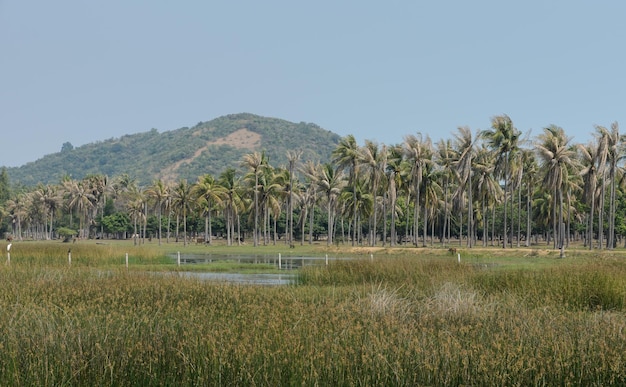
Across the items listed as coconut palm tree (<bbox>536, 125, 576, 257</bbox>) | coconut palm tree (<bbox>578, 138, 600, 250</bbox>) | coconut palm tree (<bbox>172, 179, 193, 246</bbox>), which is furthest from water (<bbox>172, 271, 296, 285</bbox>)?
coconut palm tree (<bbox>172, 179, 193, 246</bbox>)

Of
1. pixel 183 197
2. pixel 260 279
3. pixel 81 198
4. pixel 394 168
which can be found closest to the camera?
pixel 260 279

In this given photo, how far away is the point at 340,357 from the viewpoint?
29.3ft

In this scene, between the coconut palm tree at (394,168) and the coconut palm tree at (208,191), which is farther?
the coconut palm tree at (208,191)

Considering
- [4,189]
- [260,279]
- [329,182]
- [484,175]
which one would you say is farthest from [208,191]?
[4,189]

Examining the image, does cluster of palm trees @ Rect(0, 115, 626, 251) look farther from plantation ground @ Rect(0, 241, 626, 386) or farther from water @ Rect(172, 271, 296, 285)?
plantation ground @ Rect(0, 241, 626, 386)

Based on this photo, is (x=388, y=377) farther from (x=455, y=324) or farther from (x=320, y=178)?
(x=320, y=178)

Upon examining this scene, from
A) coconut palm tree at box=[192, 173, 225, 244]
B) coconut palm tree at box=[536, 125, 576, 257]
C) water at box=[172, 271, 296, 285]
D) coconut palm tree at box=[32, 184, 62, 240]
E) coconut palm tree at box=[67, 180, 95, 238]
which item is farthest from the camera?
coconut palm tree at box=[32, 184, 62, 240]

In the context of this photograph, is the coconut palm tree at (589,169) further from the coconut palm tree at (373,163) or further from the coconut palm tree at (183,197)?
the coconut palm tree at (183,197)

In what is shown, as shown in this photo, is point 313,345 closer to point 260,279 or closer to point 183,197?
point 260,279

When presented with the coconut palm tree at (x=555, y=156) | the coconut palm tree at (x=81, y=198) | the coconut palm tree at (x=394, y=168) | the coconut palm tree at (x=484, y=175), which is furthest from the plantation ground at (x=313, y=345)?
the coconut palm tree at (x=81, y=198)

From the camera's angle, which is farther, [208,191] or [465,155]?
[208,191]

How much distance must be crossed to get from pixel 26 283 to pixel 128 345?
9.36 metres

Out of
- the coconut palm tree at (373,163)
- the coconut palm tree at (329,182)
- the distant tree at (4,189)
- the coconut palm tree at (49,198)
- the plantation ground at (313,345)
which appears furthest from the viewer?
the distant tree at (4,189)

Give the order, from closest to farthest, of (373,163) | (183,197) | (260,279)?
(260,279), (373,163), (183,197)
